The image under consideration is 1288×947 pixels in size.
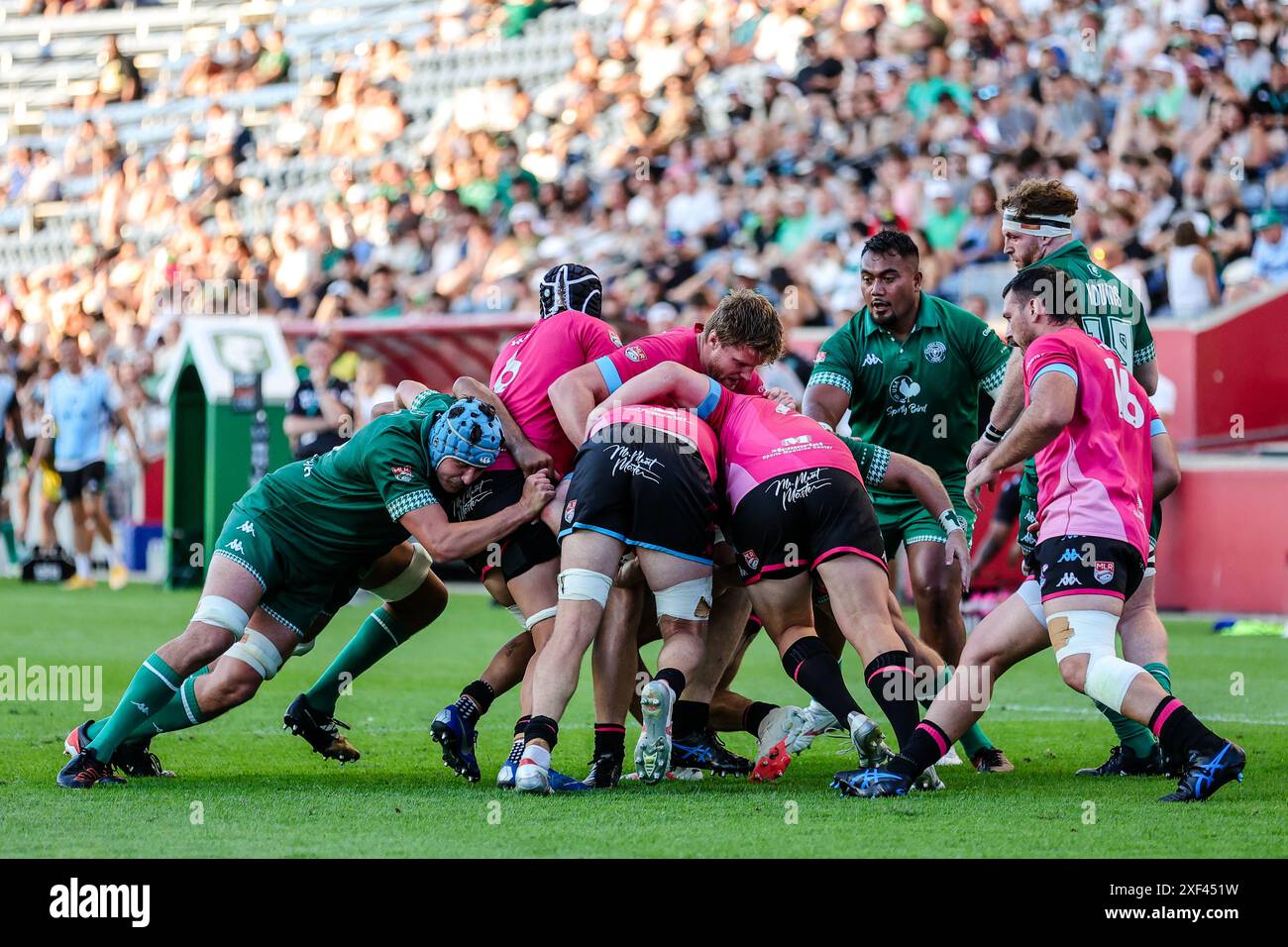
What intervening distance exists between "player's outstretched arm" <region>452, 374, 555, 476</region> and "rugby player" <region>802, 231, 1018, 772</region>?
4.44 feet

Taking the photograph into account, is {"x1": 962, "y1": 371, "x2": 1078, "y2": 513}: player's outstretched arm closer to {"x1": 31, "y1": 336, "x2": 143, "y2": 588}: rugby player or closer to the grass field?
the grass field

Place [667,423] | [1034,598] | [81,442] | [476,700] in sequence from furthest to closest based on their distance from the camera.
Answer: [81,442] < [476,700] < [667,423] < [1034,598]

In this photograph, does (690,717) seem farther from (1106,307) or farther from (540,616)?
(1106,307)

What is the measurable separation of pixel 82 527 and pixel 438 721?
12.6 metres

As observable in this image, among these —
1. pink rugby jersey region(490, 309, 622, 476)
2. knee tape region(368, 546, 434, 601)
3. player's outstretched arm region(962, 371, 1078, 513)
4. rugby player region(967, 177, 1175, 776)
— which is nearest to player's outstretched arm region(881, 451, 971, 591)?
rugby player region(967, 177, 1175, 776)

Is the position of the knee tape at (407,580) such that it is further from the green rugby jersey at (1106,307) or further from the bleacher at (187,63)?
the bleacher at (187,63)

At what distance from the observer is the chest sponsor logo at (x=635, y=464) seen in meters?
6.60

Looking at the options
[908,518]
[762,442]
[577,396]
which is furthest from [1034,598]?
[577,396]

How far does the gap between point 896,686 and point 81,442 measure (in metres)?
13.8

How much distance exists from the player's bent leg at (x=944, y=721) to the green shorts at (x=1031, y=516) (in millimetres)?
438

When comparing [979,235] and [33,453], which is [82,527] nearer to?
[33,453]

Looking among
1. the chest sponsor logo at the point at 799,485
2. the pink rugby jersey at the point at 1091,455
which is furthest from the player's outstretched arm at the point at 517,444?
the pink rugby jersey at the point at 1091,455

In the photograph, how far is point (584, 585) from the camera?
654cm

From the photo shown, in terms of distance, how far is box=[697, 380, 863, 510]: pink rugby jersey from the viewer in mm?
6770
